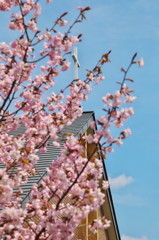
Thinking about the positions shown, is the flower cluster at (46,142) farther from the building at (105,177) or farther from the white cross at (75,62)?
the white cross at (75,62)

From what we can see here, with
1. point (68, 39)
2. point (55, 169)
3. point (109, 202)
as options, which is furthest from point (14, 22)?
point (109, 202)

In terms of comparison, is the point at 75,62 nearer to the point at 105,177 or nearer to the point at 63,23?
the point at 105,177

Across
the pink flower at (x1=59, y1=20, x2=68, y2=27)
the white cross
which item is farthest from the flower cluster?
the white cross

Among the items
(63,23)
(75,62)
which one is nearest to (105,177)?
(75,62)

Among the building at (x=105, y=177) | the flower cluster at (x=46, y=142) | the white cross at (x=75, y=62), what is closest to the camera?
the flower cluster at (x=46, y=142)

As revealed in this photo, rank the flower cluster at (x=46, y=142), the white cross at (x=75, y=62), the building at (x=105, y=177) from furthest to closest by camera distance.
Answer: the white cross at (x=75, y=62)
the building at (x=105, y=177)
the flower cluster at (x=46, y=142)

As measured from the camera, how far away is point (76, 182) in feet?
13.5

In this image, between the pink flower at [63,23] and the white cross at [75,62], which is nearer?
the pink flower at [63,23]

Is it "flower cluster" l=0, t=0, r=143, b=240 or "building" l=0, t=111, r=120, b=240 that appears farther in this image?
"building" l=0, t=111, r=120, b=240

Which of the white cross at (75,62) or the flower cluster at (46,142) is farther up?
the white cross at (75,62)

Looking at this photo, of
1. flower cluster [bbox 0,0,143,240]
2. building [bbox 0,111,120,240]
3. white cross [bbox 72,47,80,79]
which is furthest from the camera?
white cross [bbox 72,47,80,79]

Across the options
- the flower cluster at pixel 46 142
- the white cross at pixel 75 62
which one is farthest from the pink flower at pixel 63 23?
the white cross at pixel 75 62

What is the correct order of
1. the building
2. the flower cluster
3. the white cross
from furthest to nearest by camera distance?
1. the white cross
2. the building
3. the flower cluster

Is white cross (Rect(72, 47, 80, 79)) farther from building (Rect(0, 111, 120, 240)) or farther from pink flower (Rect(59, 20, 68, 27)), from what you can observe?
pink flower (Rect(59, 20, 68, 27))
